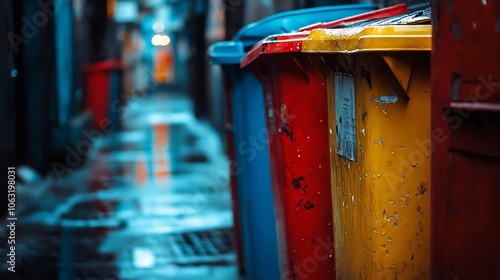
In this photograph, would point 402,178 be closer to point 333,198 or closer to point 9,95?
point 333,198

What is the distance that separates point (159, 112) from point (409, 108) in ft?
82.6

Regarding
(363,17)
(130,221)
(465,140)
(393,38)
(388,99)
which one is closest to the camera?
(465,140)

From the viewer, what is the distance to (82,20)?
14.9 meters

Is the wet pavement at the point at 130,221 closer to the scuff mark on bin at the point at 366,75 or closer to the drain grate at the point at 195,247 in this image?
the drain grate at the point at 195,247

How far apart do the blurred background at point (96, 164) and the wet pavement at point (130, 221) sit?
0.6 inches

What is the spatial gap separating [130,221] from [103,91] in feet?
29.7

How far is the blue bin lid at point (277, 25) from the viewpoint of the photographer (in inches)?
181

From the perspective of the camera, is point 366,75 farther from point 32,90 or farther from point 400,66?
point 32,90

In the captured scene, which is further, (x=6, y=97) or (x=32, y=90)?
Result: (x=32, y=90)

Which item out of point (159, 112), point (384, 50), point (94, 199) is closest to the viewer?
point (384, 50)

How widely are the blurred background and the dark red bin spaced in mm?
2770

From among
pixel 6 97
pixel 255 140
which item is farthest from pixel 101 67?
pixel 255 140

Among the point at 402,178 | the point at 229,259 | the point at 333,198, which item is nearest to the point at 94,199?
the point at 229,259

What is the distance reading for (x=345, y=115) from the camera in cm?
305
